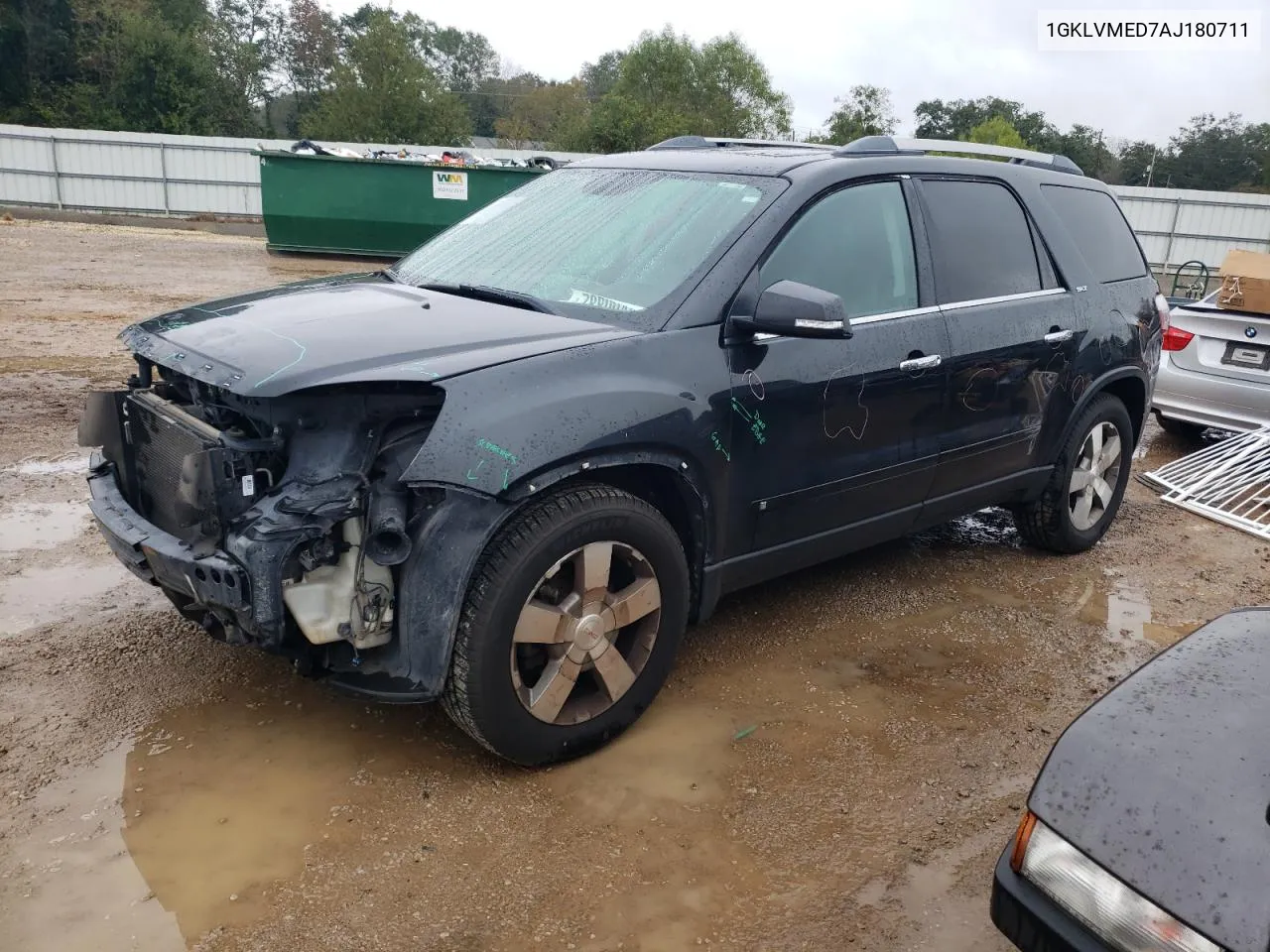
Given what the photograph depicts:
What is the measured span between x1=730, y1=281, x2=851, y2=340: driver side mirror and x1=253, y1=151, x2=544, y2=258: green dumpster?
46.2 feet

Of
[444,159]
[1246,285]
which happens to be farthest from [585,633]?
[444,159]

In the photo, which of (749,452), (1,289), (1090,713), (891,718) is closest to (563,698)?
(749,452)

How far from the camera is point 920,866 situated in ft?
8.93

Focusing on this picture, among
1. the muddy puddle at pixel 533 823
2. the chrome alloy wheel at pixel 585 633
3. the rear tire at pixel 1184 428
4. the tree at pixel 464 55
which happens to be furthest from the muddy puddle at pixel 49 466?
the tree at pixel 464 55

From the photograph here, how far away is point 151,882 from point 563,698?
1157mm

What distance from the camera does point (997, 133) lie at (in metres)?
66.9

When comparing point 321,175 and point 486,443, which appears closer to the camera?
point 486,443

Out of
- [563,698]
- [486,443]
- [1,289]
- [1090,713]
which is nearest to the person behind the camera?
[1090,713]

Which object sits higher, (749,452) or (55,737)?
(749,452)

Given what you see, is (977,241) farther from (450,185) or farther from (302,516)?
(450,185)

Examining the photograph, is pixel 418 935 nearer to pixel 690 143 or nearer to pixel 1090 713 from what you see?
pixel 1090 713

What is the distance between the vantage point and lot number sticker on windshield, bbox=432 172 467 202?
54.6ft

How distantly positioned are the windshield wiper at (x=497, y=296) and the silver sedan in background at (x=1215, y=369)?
18.0ft

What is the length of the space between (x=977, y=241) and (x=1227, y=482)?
11.5ft
